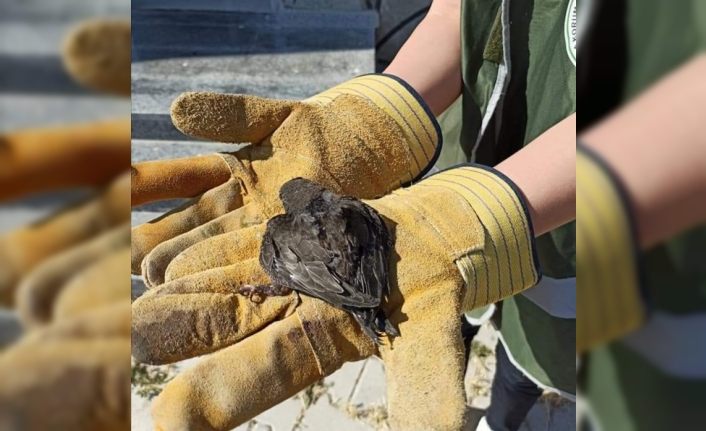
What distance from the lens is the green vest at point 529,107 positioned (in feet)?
2.60

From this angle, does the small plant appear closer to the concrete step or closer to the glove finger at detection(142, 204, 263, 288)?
the glove finger at detection(142, 204, 263, 288)

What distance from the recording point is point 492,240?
664 mm

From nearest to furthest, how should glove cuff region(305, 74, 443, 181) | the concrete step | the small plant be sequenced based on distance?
glove cuff region(305, 74, 443, 181)
the small plant
the concrete step

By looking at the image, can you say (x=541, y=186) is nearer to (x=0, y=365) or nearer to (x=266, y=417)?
(x=0, y=365)

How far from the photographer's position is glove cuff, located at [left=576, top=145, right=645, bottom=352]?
0.26 metres

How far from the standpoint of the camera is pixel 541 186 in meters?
0.68

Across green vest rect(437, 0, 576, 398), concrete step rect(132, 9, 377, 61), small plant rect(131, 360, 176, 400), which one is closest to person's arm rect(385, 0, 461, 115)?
green vest rect(437, 0, 576, 398)

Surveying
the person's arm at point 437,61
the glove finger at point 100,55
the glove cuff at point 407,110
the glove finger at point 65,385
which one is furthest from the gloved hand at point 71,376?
the person's arm at point 437,61

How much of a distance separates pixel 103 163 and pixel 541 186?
0.52m

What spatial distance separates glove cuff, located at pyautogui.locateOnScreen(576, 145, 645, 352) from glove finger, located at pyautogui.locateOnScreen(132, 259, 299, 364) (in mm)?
442

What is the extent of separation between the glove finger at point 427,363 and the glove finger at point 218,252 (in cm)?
23

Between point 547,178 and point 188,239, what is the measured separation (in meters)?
0.48

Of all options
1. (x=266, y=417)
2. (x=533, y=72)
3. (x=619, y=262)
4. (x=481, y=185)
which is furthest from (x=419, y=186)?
(x=266, y=417)

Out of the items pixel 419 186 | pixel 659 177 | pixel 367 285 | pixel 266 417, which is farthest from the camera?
pixel 266 417
